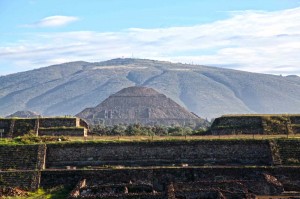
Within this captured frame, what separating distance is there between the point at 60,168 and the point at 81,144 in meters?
3.20

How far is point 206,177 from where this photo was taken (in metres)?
42.6

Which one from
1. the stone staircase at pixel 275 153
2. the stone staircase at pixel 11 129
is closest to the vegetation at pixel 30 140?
the stone staircase at pixel 11 129

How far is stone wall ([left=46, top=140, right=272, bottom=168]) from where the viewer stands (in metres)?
46.6

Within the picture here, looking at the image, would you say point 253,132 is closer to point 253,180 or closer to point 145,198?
point 253,180

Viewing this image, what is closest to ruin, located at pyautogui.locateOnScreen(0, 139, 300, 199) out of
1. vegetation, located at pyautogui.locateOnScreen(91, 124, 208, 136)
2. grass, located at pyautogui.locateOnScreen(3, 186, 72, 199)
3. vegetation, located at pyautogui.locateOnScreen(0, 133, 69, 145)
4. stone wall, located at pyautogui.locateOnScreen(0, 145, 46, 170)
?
stone wall, located at pyautogui.locateOnScreen(0, 145, 46, 170)

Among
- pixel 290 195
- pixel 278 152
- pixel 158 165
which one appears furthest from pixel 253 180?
pixel 158 165

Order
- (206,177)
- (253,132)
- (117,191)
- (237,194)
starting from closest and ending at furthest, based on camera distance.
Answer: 1. (237,194)
2. (117,191)
3. (206,177)
4. (253,132)

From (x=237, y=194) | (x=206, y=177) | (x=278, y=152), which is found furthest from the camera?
(x=278, y=152)

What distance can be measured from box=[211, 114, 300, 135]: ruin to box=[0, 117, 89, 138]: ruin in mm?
15893

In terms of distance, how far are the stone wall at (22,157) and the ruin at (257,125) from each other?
19.9 meters

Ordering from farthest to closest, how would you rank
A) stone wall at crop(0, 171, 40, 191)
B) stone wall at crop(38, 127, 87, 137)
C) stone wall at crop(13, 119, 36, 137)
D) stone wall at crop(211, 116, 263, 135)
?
stone wall at crop(13, 119, 36, 137)
stone wall at crop(38, 127, 87, 137)
stone wall at crop(211, 116, 263, 135)
stone wall at crop(0, 171, 40, 191)

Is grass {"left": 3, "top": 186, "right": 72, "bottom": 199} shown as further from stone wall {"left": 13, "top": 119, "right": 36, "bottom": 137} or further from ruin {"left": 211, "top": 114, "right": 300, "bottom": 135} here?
ruin {"left": 211, "top": 114, "right": 300, "bottom": 135}

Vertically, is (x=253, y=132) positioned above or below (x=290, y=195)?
above

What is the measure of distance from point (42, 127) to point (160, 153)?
57.0ft
